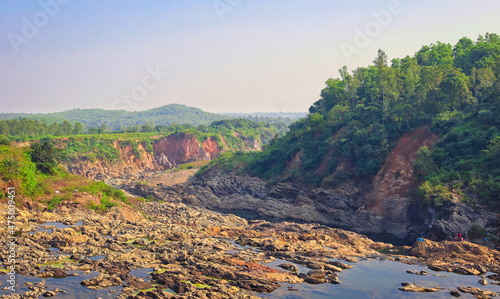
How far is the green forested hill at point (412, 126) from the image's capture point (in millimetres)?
37312

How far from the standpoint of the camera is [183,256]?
24.7 m

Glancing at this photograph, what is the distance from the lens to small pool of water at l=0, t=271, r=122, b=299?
1853 cm

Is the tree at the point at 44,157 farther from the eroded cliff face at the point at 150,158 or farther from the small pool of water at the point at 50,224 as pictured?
the eroded cliff face at the point at 150,158

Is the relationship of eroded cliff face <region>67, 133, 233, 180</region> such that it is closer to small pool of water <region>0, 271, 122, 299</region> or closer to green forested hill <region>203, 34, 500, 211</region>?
green forested hill <region>203, 34, 500, 211</region>

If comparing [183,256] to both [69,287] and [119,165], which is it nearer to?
[69,287]

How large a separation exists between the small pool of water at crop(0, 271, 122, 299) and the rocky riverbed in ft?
0.14

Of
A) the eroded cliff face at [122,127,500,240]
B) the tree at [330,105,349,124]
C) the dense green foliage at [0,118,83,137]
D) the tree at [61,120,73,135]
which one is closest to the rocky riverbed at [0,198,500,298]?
the eroded cliff face at [122,127,500,240]

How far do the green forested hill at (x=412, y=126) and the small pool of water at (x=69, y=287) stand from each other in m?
26.7

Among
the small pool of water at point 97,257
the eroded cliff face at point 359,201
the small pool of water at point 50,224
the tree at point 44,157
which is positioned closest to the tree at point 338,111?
the eroded cliff face at point 359,201

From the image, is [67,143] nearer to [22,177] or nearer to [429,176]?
[22,177]

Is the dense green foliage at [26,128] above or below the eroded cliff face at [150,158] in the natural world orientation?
above

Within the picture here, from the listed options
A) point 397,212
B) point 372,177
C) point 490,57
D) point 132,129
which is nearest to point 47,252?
point 397,212

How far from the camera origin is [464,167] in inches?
1476

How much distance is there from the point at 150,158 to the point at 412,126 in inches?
2282
